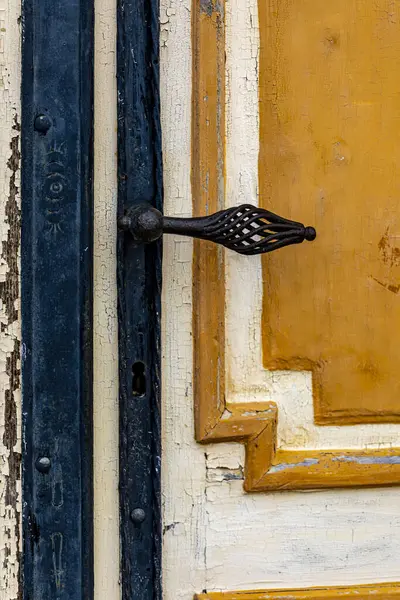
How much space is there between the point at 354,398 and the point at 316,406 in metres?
0.04

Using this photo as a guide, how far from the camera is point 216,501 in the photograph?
2.57 ft

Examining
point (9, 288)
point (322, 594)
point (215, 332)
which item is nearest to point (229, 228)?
point (215, 332)

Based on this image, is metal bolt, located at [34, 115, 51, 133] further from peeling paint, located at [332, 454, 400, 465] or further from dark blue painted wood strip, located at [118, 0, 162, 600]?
peeling paint, located at [332, 454, 400, 465]

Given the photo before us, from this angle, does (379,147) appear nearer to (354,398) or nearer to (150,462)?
(354,398)

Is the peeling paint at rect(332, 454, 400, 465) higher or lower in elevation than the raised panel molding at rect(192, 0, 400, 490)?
lower

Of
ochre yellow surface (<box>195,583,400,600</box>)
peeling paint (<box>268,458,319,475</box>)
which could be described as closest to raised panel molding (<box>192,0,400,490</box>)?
peeling paint (<box>268,458,319,475</box>)

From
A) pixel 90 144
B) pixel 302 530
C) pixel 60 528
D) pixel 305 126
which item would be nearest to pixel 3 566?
pixel 60 528

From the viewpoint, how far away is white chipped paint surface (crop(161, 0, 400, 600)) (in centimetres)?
77

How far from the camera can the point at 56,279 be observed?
728 millimetres

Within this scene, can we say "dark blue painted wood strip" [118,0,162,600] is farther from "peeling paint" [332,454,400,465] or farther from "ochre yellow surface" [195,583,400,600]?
"peeling paint" [332,454,400,465]

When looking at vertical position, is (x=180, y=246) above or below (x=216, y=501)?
above

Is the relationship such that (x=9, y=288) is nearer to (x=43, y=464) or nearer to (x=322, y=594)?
(x=43, y=464)

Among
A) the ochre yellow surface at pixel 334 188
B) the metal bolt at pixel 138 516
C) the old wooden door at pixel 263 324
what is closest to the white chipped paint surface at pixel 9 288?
the old wooden door at pixel 263 324

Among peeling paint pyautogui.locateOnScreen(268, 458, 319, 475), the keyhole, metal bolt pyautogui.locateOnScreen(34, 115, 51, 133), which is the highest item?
metal bolt pyautogui.locateOnScreen(34, 115, 51, 133)
